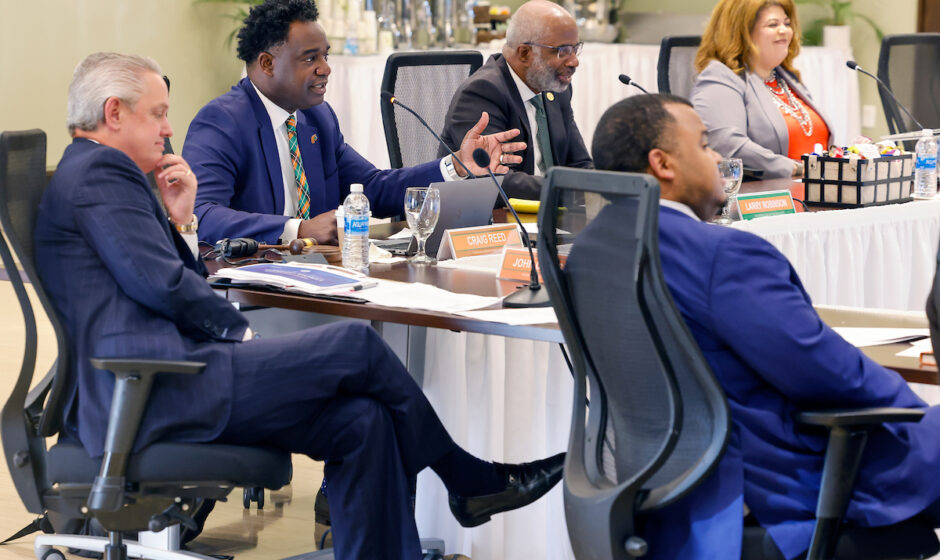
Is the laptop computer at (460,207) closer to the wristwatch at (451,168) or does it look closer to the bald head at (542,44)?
the wristwatch at (451,168)

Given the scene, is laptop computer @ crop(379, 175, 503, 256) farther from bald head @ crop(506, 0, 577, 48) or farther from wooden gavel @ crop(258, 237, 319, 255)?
bald head @ crop(506, 0, 577, 48)

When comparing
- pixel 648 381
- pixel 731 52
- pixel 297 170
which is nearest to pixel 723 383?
pixel 648 381

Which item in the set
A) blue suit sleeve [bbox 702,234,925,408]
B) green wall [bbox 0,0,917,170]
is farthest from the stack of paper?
green wall [bbox 0,0,917,170]

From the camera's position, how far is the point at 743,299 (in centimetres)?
171

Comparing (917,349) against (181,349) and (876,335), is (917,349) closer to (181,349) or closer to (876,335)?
(876,335)

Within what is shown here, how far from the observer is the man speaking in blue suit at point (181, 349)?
2184 millimetres

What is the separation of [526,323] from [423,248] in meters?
0.71

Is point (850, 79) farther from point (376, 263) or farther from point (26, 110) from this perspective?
point (376, 263)

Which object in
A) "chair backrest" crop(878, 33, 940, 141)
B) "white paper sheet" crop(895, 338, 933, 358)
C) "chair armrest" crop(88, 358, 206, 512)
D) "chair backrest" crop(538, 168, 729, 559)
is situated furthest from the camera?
"chair backrest" crop(878, 33, 940, 141)

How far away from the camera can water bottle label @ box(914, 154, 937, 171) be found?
148 inches

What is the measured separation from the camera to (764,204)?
11.0ft

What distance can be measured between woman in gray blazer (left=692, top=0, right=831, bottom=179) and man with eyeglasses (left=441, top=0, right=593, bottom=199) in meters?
0.62

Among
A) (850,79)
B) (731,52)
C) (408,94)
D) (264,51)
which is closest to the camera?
(264,51)

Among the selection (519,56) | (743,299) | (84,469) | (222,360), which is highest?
(519,56)
